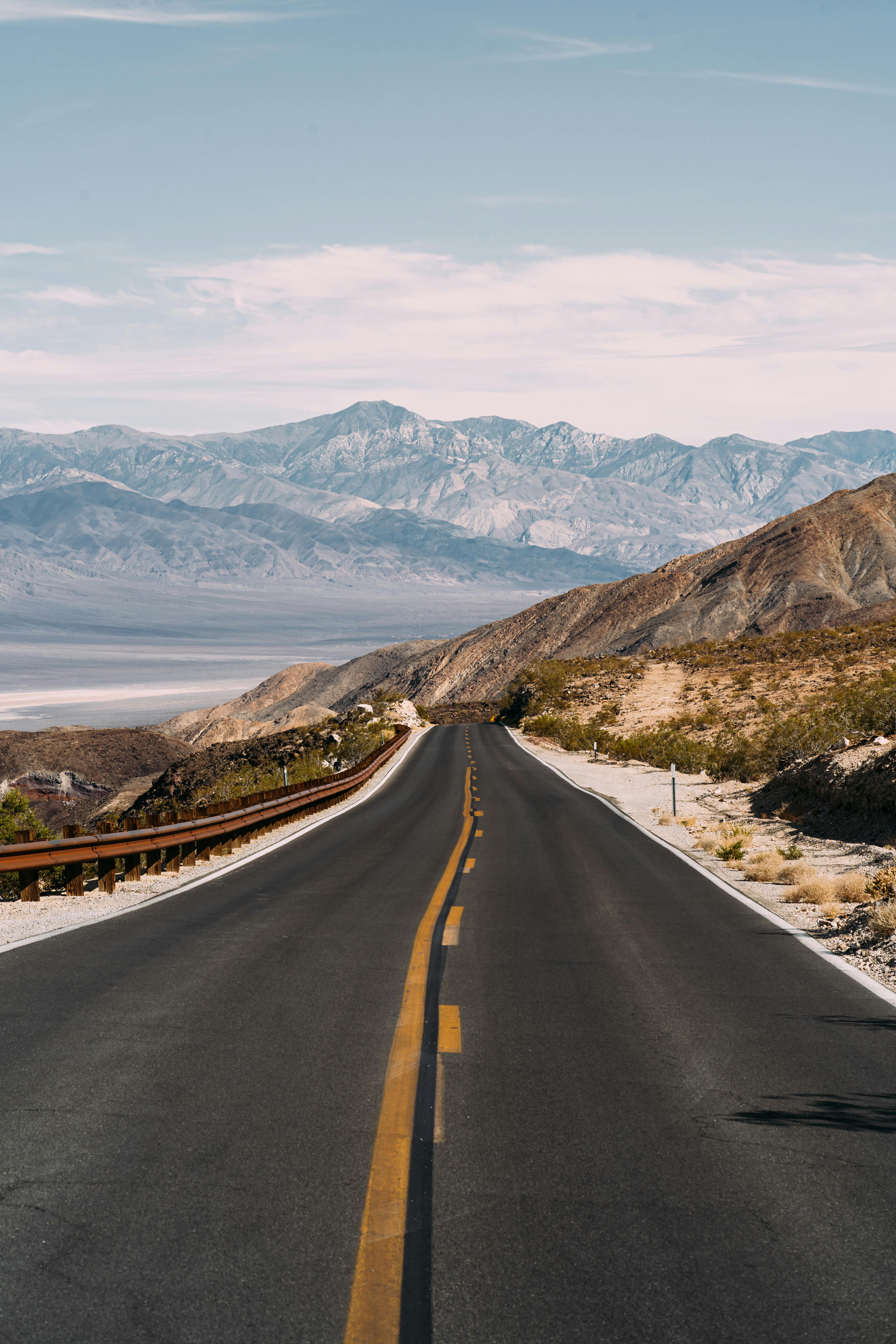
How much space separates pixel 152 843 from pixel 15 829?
16655 millimetres

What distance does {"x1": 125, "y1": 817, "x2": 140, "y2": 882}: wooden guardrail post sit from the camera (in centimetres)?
1301

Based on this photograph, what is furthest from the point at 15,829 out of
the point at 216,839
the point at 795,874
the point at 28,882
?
the point at 795,874

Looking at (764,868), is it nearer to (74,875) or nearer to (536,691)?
(74,875)

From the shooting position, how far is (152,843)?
13.4 metres

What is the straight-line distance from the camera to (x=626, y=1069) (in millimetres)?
5660

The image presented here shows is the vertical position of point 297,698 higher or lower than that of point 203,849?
higher

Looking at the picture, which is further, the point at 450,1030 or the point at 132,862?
the point at 132,862

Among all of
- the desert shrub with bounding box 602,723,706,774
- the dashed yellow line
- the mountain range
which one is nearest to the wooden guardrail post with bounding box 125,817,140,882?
the dashed yellow line

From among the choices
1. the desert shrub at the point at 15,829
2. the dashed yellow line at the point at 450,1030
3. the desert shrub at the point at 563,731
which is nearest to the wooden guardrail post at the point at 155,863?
the desert shrub at the point at 15,829

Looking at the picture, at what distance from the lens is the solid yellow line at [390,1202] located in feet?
10.8

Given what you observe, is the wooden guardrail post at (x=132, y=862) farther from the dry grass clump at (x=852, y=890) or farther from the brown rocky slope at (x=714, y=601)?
the brown rocky slope at (x=714, y=601)

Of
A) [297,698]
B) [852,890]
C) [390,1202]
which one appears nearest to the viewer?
[390,1202]

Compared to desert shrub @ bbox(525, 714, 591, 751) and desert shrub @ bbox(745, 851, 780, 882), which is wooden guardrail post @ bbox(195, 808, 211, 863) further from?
desert shrub @ bbox(525, 714, 591, 751)

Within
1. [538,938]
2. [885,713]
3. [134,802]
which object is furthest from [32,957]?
[134,802]
